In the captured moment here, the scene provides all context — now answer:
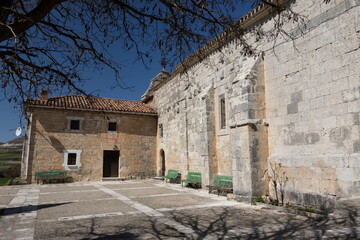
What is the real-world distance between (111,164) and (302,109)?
12.8 meters

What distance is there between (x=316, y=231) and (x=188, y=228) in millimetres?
2165

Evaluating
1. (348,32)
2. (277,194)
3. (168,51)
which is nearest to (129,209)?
(277,194)

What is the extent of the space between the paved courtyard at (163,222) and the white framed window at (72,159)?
7632mm

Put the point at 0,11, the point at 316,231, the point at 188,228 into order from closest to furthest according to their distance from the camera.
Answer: the point at 0,11
the point at 316,231
the point at 188,228

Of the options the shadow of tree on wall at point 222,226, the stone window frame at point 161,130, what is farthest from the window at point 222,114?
the stone window frame at point 161,130

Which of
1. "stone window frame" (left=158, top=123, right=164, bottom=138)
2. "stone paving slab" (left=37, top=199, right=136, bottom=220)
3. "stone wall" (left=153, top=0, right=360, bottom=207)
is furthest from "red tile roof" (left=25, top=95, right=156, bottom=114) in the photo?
"stone wall" (left=153, top=0, right=360, bottom=207)

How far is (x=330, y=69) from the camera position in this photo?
6301mm

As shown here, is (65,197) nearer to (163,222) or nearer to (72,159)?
(163,222)

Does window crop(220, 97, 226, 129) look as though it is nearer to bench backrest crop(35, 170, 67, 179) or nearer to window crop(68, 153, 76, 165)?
window crop(68, 153, 76, 165)

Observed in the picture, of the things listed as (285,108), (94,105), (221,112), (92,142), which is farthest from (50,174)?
(285,108)

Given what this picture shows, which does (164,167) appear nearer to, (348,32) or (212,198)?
(212,198)

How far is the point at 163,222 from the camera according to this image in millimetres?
5465

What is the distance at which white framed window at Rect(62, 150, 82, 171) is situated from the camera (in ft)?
50.9

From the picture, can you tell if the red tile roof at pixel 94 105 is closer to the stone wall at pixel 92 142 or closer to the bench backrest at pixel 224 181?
the stone wall at pixel 92 142
